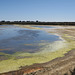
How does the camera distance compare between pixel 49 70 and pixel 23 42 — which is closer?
pixel 49 70

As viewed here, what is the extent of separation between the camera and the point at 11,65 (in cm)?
659

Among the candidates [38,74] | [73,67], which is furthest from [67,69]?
[38,74]

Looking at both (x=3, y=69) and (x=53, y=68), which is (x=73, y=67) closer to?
(x=53, y=68)

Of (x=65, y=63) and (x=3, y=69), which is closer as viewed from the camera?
(x=3, y=69)

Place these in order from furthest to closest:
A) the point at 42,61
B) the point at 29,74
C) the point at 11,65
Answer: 1. the point at 42,61
2. the point at 11,65
3. the point at 29,74

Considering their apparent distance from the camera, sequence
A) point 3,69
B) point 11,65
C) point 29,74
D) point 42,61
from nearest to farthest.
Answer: point 29,74
point 3,69
point 11,65
point 42,61

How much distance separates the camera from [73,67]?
20.7ft

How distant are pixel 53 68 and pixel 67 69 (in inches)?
29.4

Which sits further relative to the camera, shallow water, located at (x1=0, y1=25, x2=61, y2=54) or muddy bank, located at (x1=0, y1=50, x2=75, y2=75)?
shallow water, located at (x1=0, y1=25, x2=61, y2=54)

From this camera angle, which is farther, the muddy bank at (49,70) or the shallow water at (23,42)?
the shallow water at (23,42)

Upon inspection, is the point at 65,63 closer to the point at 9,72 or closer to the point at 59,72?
the point at 59,72

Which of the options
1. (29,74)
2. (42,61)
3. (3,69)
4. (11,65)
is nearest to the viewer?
(29,74)

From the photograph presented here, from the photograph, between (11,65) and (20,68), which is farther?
(11,65)

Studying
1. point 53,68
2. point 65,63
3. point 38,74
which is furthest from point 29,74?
point 65,63
